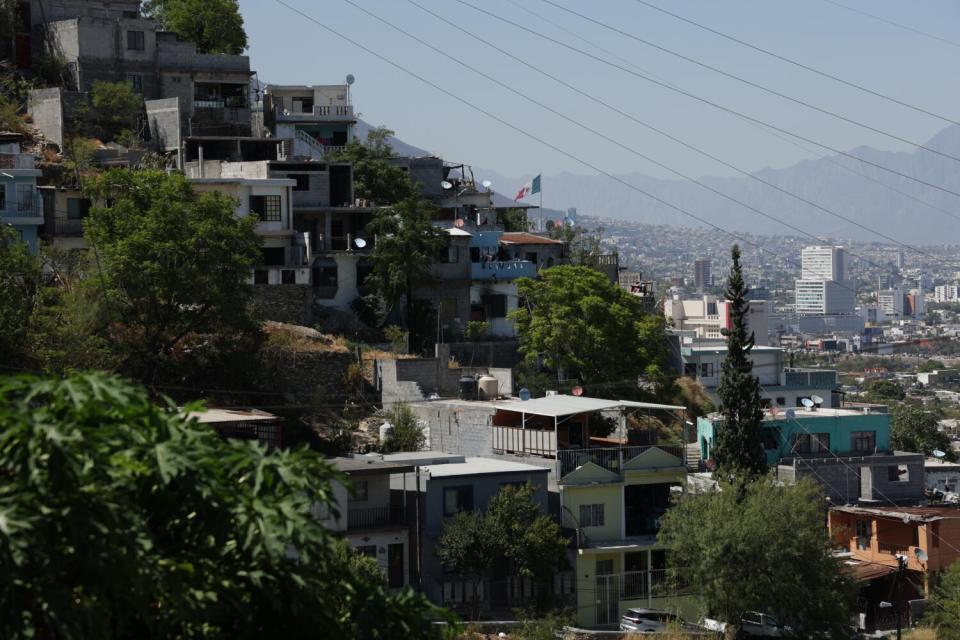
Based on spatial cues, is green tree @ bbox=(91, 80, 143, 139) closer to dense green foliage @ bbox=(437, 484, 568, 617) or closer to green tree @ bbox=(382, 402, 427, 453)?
green tree @ bbox=(382, 402, 427, 453)

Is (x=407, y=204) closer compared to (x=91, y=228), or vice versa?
(x=91, y=228)

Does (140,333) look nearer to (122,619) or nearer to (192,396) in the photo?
(192,396)

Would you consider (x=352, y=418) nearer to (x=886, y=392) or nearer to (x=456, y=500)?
(x=456, y=500)

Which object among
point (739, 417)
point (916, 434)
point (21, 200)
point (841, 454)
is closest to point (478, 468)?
point (739, 417)

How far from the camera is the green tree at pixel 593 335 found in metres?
52.1

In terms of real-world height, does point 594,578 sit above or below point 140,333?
below

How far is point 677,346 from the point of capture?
201ft

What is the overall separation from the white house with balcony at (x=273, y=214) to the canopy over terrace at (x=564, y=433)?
10024mm

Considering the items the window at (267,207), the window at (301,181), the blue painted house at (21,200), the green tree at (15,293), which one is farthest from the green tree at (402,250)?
the green tree at (15,293)

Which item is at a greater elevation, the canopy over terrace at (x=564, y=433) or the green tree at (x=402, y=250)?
the green tree at (x=402, y=250)

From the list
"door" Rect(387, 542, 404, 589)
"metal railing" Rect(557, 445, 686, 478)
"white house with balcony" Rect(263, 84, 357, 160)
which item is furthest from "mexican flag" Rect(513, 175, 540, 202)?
"door" Rect(387, 542, 404, 589)

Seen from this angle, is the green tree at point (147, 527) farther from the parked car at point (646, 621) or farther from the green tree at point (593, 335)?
the green tree at point (593, 335)

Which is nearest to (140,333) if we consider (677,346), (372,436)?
(372,436)

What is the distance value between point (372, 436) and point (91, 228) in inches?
363
